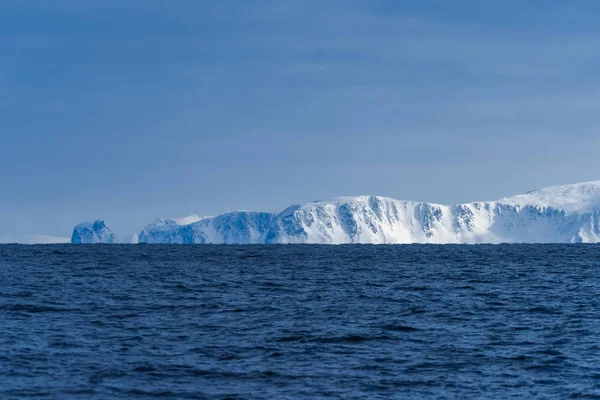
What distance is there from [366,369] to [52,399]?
419 inches

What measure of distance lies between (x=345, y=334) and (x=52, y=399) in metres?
14.7

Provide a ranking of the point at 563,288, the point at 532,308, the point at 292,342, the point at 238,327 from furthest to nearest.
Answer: the point at 563,288 < the point at 532,308 < the point at 238,327 < the point at 292,342

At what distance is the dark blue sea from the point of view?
23.8 meters

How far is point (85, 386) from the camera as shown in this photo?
2334cm

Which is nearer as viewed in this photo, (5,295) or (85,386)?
(85,386)

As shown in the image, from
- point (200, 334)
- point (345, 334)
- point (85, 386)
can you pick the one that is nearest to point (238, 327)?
point (200, 334)

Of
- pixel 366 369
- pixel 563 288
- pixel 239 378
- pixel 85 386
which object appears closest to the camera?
pixel 85 386

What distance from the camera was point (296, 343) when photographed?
31.1 metres

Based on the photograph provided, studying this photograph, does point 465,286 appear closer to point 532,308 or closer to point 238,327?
point 532,308

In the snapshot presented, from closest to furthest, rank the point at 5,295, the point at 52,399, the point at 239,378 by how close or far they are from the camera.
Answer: the point at 52,399 < the point at 239,378 < the point at 5,295

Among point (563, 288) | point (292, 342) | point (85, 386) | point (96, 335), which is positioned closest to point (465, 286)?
point (563, 288)

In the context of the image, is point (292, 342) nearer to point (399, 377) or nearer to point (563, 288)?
point (399, 377)

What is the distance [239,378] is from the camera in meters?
24.9

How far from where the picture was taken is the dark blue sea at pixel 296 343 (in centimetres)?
2381
